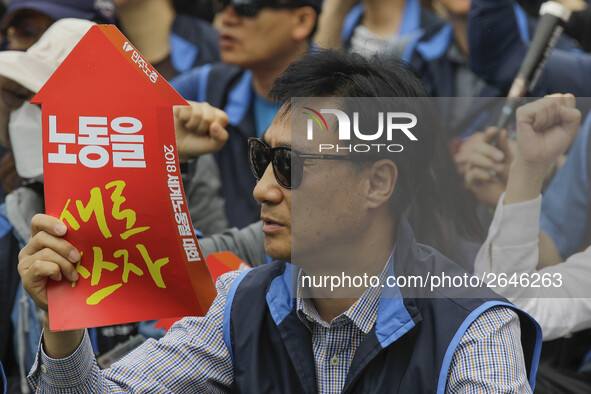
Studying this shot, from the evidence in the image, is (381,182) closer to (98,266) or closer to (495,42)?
(98,266)

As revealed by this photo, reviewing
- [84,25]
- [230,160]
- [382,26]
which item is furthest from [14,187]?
[382,26]

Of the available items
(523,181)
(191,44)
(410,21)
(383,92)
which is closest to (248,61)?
(191,44)

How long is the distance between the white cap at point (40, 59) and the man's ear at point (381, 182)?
133 centimetres

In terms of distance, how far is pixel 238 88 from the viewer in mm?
4660

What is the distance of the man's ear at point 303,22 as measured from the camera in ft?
15.5

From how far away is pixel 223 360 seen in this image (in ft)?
8.04

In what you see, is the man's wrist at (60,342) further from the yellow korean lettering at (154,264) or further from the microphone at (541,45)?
the microphone at (541,45)

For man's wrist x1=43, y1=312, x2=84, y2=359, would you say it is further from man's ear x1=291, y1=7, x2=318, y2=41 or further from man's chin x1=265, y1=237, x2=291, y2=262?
man's ear x1=291, y1=7, x2=318, y2=41

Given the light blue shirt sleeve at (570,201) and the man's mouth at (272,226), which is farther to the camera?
the light blue shirt sleeve at (570,201)

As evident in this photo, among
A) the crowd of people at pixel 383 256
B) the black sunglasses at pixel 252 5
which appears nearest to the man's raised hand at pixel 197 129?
the crowd of people at pixel 383 256

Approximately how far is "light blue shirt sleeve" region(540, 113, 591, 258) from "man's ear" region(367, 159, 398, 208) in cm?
47

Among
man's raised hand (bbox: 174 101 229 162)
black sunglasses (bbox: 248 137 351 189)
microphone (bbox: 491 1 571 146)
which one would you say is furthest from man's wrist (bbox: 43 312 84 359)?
microphone (bbox: 491 1 571 146)

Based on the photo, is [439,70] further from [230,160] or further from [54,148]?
[54,148]

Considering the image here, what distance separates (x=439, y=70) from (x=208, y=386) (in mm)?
2597
